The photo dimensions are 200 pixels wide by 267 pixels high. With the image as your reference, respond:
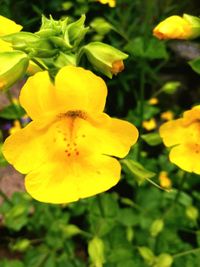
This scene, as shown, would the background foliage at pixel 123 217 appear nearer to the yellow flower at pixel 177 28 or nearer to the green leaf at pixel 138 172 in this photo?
the green leaf at pixel 138 172

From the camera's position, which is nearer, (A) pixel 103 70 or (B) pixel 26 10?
(A) pixel 103 70

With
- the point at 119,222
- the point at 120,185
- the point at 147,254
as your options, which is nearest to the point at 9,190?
the point at 120,185

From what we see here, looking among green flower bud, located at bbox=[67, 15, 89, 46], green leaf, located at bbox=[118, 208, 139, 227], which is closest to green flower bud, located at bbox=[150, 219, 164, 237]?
green leaf, located at bbox=[118, 208, 139, 227]

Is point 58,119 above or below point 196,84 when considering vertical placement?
above

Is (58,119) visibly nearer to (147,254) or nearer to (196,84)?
(147,254)

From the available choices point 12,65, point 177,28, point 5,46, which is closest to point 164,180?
point 177,28

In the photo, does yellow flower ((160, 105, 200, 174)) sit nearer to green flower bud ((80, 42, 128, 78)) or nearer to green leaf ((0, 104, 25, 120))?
green flower bud ((80, 42, 128, 78))

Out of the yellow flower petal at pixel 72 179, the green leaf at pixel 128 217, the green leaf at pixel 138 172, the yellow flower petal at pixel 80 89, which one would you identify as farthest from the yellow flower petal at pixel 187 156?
the green leaf at pixel 128 217

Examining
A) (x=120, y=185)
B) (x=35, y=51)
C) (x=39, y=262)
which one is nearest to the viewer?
(x=35, y=51)
